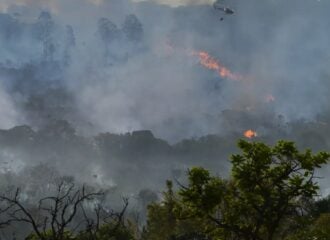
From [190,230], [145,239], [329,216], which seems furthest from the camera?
[145,239]

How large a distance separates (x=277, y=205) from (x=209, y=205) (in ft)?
10.1

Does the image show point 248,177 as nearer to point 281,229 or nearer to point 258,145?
point 258,145

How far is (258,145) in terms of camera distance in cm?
1900

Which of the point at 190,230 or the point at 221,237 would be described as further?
the point at 190,230

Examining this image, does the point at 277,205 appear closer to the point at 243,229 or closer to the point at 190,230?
the point at 243,229

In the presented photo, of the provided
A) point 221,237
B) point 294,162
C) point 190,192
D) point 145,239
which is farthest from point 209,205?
point 145,239

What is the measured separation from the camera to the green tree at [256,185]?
60.5ft

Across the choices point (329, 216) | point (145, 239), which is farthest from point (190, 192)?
point (145, 239)

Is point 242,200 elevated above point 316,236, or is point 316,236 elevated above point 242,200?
point 242,200

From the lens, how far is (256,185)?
19625mm

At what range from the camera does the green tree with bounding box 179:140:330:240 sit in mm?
18438

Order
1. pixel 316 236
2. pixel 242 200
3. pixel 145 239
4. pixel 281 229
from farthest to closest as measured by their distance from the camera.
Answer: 1. pixel 145 239
2. pixel 281 229
3. pixel 242 200
4. pixel 316 236

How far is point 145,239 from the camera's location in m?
63.2

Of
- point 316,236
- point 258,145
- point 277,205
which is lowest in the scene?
point 316,236
